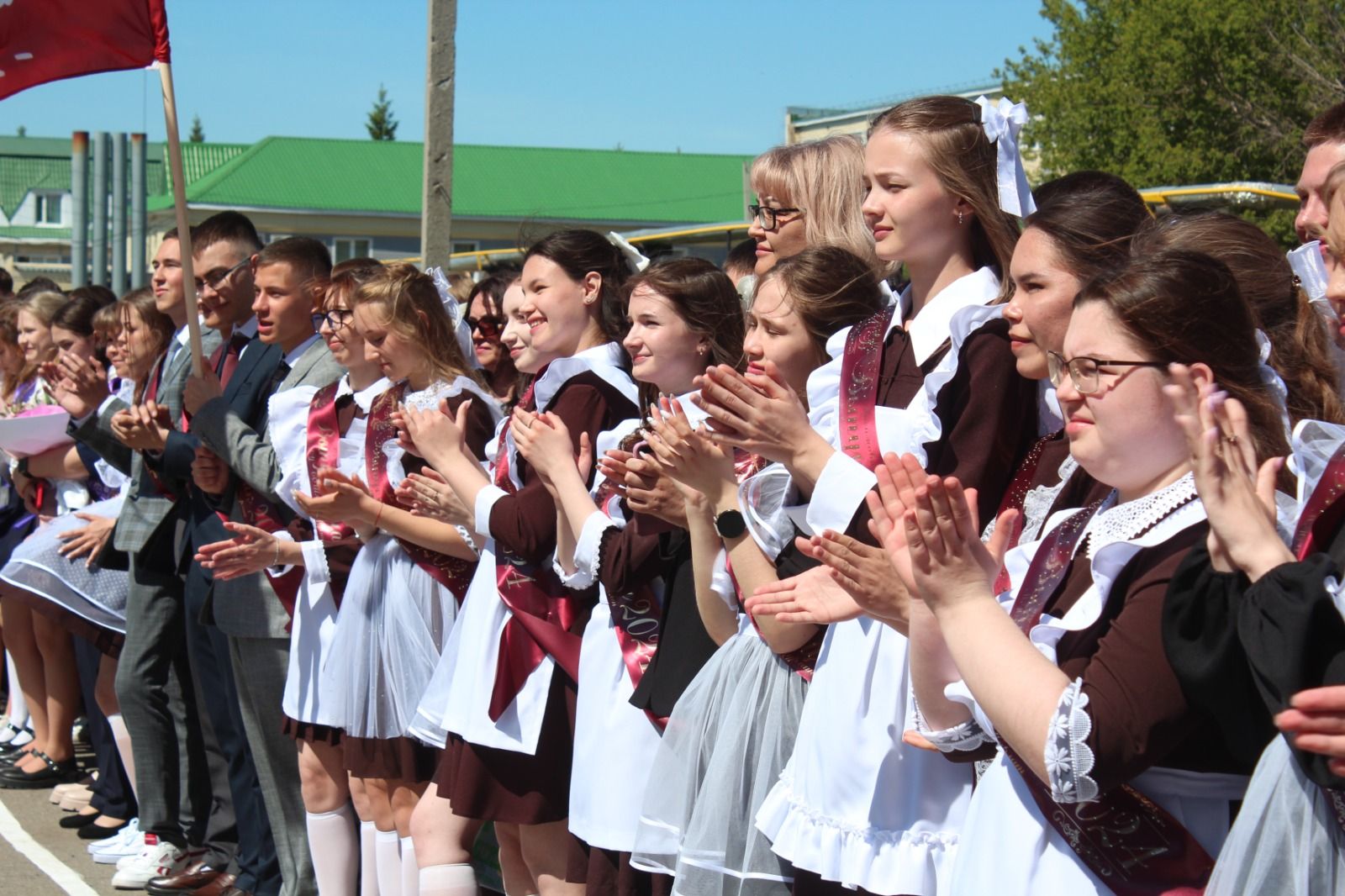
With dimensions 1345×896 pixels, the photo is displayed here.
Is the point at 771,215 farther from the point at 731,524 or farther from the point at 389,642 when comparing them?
the point at 389,642

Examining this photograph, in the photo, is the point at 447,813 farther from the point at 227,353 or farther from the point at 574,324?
the point at 227,353

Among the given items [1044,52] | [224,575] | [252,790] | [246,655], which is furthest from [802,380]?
[1044,52]

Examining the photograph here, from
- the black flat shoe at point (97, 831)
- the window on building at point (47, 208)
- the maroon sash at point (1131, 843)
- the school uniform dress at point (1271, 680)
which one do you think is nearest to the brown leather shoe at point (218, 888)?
Answer: the black flat shoe at point (97, 831)

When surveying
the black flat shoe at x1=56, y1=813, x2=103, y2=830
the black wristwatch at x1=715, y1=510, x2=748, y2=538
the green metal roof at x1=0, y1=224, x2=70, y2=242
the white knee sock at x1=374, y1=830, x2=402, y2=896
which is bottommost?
the black flat shoe at x1=56, y1=813, x2=103, y2=830

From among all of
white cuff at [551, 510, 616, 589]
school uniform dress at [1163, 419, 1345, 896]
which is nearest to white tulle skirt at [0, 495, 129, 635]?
white cuff at [551, 510, 616, 589]

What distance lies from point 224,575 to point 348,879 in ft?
3.58

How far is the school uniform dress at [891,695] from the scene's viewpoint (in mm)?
2674

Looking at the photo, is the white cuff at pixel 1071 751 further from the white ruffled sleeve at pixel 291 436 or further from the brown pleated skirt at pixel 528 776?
the white ruffled sleeve at pixel 291 436

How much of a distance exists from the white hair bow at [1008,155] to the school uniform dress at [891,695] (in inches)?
8.1

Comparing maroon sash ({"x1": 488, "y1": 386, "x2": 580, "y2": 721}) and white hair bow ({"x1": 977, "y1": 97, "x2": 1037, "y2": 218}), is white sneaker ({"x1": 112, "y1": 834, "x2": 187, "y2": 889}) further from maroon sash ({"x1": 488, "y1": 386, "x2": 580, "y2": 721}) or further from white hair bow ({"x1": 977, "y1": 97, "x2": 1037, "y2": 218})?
white hair bow ({"x1": 977, "y1": 97, "x2": 1037, "y2": 218})

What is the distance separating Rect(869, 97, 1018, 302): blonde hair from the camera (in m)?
3.01

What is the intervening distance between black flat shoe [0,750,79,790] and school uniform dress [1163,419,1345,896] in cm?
700

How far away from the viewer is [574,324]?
167 inches

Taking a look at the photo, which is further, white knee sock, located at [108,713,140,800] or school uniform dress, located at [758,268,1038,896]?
white knee sock, located at [108,713,140,800]
